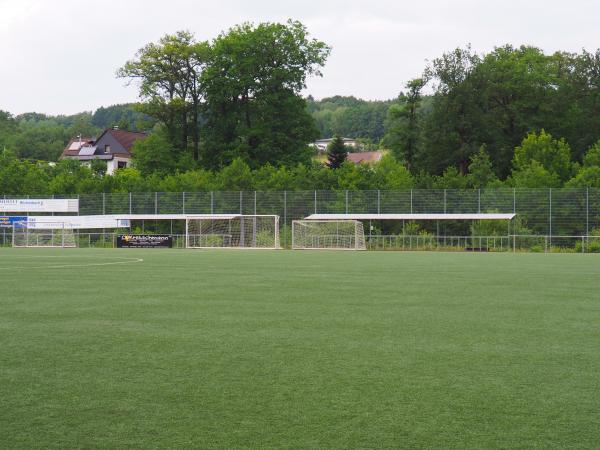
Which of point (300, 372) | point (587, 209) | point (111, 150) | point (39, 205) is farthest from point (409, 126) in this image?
point (300, 372)

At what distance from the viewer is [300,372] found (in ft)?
19.1

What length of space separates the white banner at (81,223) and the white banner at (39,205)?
173 centimetres

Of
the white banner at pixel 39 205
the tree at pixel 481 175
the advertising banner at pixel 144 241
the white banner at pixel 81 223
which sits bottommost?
the advertising banner at pixel 144 241

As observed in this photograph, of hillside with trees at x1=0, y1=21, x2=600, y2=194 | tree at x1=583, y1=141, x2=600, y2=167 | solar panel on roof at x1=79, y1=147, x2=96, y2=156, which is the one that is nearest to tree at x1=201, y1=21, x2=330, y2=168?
hillside with trees at x1=0, y1=21, x2=600, y2=194

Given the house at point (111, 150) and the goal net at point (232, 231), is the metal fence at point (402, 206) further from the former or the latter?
the house at point (111, 150)

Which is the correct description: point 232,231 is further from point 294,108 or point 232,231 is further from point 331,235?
point 294,108

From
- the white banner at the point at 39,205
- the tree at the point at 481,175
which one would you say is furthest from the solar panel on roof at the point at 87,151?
the tree at the point at 481,175

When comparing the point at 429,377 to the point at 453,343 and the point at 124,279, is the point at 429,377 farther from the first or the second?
the point at 124,279

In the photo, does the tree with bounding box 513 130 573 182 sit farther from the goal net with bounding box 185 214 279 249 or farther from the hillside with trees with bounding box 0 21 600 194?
the goal net with bounding box 185 214 279 249

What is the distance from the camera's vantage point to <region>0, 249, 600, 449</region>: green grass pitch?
14.0 ft

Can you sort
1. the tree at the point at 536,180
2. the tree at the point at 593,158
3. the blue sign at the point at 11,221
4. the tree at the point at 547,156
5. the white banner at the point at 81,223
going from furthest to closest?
the tree at the point at 547,156 → the tree at the point at 593,158 → the blue sign at the point at 11,221 → the white banner at the point at 81,223 → the tree at the point at 536,180

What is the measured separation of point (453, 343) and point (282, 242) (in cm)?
3759

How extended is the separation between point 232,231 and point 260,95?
2469 centimetres

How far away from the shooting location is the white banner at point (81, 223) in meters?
47.9
